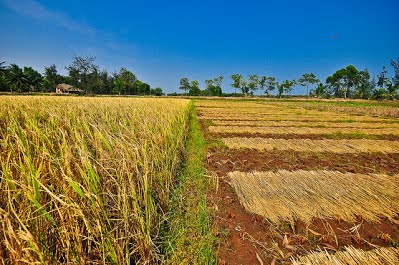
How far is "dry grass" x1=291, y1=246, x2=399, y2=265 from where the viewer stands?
186 cm

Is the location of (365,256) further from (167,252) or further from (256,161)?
(256,161)

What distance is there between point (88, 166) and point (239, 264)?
1594mm

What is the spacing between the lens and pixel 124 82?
240ft

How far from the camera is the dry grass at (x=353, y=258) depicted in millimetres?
1855

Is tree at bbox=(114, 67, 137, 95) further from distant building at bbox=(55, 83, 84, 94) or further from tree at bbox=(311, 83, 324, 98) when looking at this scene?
tree at bbox=(311, 83, 324, 98)

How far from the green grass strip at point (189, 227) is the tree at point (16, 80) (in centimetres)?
7225

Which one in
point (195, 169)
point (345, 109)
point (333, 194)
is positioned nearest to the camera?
point (333, 194)

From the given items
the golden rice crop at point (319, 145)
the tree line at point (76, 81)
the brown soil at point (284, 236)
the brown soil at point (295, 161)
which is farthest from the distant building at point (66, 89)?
the brown soil at point (284, 236)

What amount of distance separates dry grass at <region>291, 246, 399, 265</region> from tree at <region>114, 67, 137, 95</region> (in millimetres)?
75448

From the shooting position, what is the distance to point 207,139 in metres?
7.62

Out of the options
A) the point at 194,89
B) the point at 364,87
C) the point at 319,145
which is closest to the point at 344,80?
the point at 364,87

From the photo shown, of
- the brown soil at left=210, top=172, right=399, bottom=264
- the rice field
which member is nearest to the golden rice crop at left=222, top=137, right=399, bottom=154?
the rice field

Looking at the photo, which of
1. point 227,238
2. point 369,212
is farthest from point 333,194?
point 227,238

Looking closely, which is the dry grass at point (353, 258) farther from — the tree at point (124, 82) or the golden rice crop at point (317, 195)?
the tree at point (124, 82)
